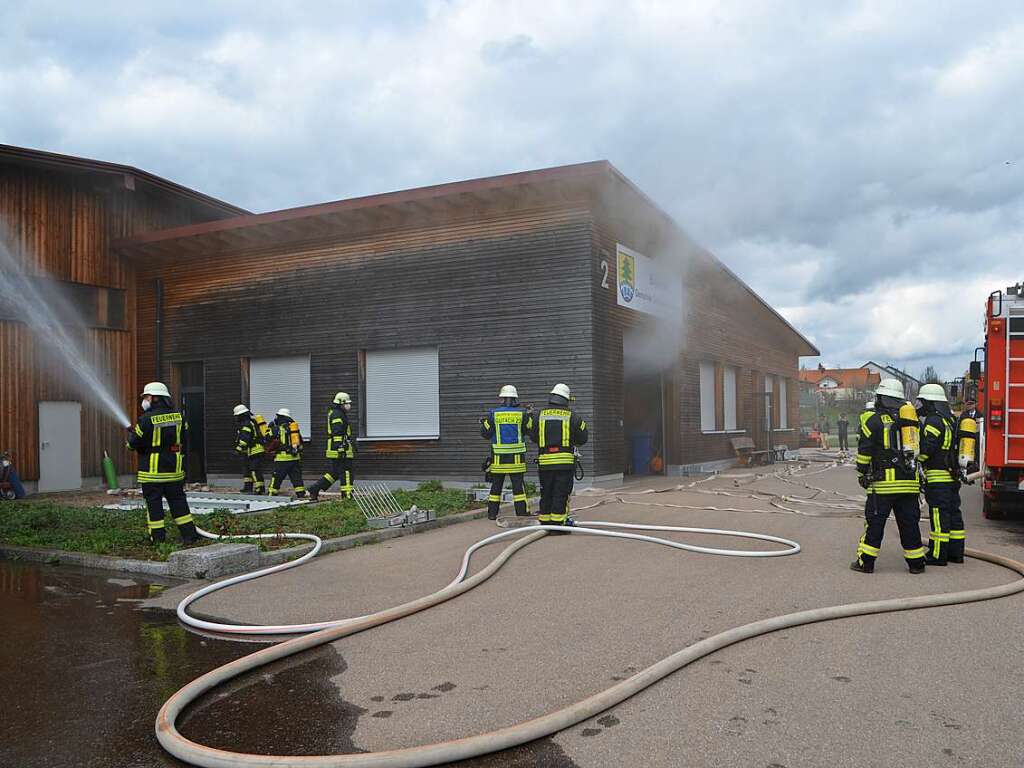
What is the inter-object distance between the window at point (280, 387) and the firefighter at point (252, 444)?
1.39 m

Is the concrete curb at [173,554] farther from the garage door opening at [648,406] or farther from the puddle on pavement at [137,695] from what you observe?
the garage door opening at [648,406]

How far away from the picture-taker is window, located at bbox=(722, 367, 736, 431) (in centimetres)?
2131

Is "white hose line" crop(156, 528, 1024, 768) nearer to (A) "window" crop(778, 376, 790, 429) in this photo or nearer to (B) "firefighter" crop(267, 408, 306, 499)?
(B) "firefighter" crop(267, 408, 306, 499)

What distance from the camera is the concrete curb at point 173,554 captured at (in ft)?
24.7

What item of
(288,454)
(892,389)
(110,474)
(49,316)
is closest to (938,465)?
(892,389)

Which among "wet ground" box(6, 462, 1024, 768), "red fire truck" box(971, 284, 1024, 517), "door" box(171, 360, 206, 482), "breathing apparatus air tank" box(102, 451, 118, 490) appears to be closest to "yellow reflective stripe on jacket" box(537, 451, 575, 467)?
"wet ground" box(6, 462, 1024, 768)

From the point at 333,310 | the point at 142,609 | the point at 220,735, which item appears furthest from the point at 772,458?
the point at 220,735

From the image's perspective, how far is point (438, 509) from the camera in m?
11.1

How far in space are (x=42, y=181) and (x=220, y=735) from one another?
51.9ft

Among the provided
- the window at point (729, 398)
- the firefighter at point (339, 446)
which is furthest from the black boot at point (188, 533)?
the window at point (729, 398)

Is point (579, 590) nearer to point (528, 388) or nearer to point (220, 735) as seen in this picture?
point (220, 735)

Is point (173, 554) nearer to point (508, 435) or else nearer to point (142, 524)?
point (142, 524)

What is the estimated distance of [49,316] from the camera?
16.5 meters

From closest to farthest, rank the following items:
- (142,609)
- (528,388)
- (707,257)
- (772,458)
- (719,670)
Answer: (719,670) < (142,609) < (528,388) < (707,257) < (772,458)
